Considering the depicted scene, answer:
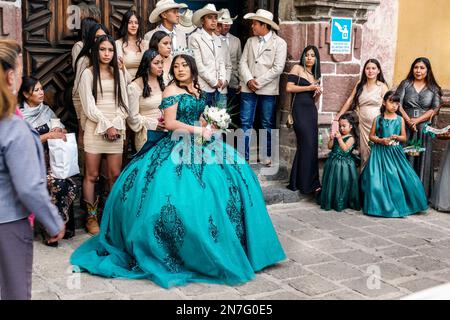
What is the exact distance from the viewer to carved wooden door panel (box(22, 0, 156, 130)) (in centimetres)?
649

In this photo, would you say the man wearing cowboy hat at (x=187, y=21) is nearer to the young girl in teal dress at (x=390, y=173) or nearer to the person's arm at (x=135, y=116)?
the person's arm at (x=135, y=116)

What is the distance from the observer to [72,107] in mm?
6727

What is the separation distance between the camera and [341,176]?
7.23 m

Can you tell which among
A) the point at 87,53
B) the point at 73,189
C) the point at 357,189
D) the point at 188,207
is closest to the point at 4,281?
the point at 188,207

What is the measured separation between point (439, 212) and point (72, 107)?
4.31 metres

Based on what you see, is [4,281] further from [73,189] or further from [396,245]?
[396,245]

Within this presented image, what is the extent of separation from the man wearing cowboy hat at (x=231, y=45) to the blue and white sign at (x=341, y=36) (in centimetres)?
117

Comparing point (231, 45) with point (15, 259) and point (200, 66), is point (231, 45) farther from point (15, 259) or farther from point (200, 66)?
point (15, 259)

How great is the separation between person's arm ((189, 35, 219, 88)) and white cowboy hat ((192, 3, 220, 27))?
27 cm

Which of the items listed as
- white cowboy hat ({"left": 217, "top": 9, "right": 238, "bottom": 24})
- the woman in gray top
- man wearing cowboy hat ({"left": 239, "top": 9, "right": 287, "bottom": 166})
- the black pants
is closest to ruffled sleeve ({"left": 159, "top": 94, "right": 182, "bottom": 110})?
the woman in gray top

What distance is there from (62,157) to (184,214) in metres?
1.52
